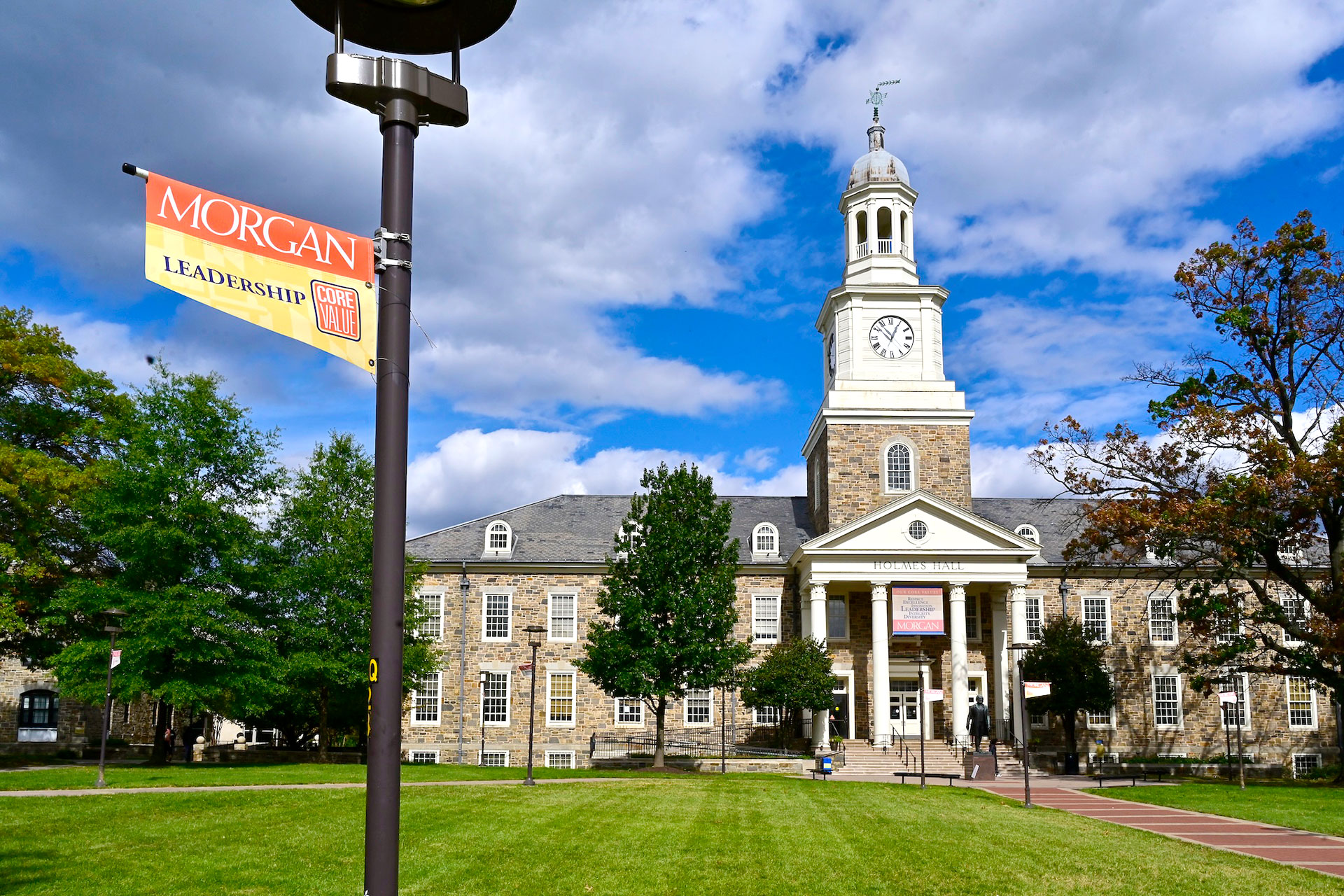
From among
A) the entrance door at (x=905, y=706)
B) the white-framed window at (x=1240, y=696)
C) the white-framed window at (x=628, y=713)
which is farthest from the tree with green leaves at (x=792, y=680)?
the white-framed window at (x=1240, y=696)

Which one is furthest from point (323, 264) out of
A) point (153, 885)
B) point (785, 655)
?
point (785, 655)

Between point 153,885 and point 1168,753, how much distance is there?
4015 centimetres

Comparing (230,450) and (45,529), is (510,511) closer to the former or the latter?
(230,450)

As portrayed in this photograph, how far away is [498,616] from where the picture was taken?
42.3m

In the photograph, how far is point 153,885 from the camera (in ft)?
35.1

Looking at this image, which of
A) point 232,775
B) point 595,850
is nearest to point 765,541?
point 232,775

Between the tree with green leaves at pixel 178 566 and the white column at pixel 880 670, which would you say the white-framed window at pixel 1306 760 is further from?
the tree with green leaves at pixel 178 566

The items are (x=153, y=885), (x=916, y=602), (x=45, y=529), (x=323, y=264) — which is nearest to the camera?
(x=323, y=264)

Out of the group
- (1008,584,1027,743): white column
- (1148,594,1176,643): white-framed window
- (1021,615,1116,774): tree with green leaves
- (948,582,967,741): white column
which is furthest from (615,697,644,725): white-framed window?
(1148,594,1176,643): white-framed window

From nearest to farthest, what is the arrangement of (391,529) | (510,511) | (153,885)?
1. (391,529)
2. (153,885)
3. (510,511)

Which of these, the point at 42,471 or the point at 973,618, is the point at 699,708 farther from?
the point at 42,471

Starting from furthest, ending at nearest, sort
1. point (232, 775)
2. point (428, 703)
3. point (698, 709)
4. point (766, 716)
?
1. point (428, 703)
2. point (698, 709)
3. point (766, 716)
4. point (232, 775)

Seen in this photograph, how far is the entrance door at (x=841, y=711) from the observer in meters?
39.2

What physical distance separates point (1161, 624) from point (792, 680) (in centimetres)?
1789
